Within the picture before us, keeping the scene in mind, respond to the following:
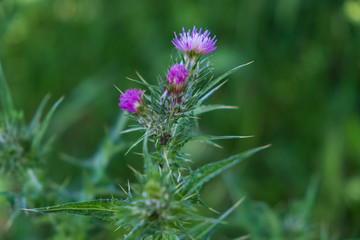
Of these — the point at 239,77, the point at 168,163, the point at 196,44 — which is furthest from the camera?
the point at 239,77

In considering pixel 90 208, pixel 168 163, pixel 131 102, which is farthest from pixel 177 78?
pixel 90 208

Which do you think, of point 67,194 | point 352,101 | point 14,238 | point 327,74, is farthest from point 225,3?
point 14,238

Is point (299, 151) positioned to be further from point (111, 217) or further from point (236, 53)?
point (111, 217)

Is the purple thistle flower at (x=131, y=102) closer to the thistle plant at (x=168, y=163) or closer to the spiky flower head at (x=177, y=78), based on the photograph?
the thistle plant at (x=168, y=163)

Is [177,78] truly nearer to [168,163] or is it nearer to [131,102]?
[131,102]

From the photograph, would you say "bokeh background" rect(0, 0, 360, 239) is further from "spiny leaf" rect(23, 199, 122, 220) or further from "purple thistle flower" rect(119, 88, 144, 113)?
"spiny leaf" rect(23, 199, 122, 220)

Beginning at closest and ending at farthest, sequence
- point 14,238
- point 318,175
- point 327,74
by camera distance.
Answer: point 14,238 → point 318,175 → point 327,74
